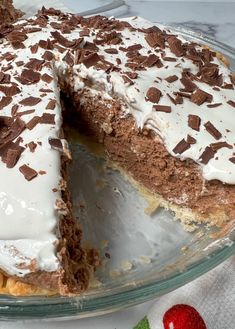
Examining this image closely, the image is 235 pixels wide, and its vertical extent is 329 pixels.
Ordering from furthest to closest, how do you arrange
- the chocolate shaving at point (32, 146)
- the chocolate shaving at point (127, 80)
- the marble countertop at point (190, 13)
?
1. the marble countertop at point (190, 13)
2. the chocolate shaving at point (127, 80)
3. the chocolate shaving at point (32, 146)

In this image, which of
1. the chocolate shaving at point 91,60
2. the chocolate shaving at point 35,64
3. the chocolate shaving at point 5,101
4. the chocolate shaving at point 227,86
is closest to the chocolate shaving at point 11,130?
the chocolate shaving at point 5,101

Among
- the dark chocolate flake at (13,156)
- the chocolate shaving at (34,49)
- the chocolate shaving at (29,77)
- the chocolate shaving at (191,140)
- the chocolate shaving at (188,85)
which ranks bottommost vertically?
the chocolate shaving at (191,140)

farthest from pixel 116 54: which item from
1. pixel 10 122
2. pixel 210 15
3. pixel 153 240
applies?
pixel 210 15

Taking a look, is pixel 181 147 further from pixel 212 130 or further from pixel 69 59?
pixel 69 59

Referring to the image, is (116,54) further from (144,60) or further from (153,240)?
(153,240)

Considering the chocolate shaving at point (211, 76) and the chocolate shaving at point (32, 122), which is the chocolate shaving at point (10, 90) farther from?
the chocolate shaving at point (211, 76)

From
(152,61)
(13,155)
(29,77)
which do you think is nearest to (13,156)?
(13,155)

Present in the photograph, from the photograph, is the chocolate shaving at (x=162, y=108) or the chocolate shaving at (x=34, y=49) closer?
the chocolate shaving at (x=162, y=108)

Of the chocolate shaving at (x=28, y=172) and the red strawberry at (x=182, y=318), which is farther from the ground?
the chocolate shaving at (x=28, y=172)

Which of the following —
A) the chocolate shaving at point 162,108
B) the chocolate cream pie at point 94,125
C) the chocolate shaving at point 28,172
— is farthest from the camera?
the chocolate shaving at point 162,108
